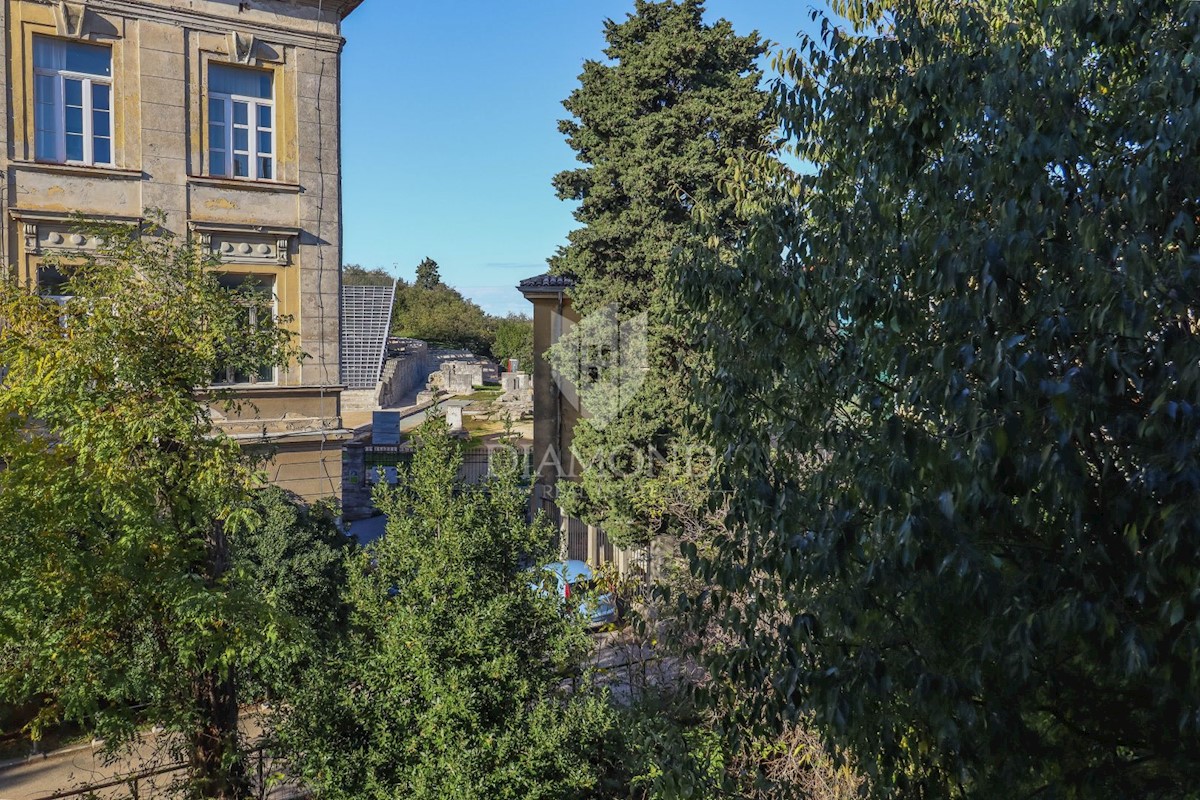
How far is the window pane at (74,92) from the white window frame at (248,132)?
5.70ft

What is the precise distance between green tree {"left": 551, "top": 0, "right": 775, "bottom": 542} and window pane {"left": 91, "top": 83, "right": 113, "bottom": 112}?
29.3ft

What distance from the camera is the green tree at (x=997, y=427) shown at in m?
3.58

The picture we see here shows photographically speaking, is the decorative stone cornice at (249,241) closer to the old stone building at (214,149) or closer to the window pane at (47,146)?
the old stone building at (214,149)

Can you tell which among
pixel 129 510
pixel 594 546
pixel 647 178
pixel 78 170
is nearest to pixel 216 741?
pixel 129 510

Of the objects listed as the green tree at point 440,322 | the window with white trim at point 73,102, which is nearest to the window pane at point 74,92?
the window with white trim at point 73,102

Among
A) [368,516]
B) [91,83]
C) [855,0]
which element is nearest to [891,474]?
[855,0]

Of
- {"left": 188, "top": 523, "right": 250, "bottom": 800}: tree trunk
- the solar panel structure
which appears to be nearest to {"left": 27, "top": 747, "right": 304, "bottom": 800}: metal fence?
{"left": 188, "top": 523, "right": 250, "bottom": 800}: tree trunk

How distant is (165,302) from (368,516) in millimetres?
20269

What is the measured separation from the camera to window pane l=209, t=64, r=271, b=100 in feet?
48.7

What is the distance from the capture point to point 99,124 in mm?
14023

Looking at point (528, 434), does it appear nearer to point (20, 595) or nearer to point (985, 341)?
point (20, 595)

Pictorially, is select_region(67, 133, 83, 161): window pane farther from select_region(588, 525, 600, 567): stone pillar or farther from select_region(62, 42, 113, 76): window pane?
select_region(588, 525, 600, 567): stone pillar

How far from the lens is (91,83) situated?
13898mm

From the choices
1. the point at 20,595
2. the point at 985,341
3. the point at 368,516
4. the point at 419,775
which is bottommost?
the point at 368,516
